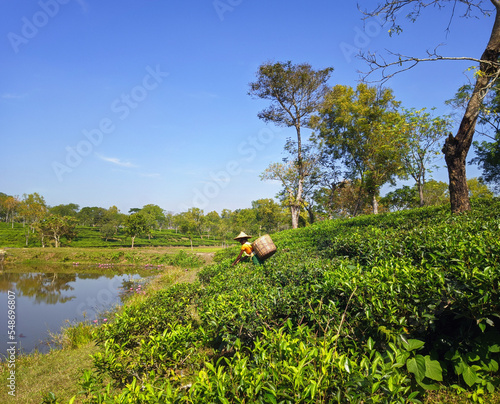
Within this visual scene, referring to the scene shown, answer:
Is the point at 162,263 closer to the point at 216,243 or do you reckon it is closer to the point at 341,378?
the point at 341,378

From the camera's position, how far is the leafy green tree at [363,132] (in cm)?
2148

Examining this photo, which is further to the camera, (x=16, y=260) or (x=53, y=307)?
(x=16, y=260)

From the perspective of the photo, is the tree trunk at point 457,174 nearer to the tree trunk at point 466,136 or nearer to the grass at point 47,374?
the tree trunk at point 466,136

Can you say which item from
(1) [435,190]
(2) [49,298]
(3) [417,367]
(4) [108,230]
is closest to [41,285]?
(2) [49,298]

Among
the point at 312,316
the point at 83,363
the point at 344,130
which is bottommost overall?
the point at 83,363

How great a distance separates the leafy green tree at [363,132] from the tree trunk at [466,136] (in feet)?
47.1

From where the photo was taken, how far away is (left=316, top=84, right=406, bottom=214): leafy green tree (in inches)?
846

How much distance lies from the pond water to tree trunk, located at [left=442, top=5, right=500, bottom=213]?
1126 cm

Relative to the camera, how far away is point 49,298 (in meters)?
14.1

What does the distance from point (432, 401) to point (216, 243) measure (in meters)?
58.8

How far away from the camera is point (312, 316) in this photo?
2.65m

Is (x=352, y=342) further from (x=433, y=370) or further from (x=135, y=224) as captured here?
(x=135, y=224)

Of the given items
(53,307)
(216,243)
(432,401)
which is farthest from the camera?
(216,243)

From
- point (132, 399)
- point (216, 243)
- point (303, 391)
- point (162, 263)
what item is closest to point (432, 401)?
point (303, 391)
